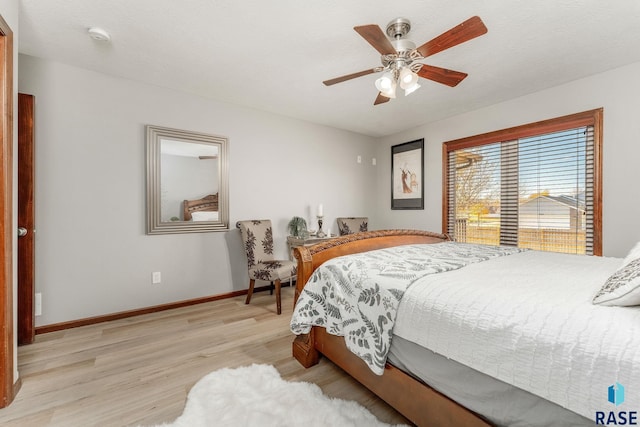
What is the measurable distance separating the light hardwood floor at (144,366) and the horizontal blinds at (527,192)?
9.11 feet

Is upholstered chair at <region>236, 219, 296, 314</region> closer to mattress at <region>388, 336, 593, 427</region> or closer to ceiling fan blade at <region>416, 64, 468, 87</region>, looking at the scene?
mattress at <region>388, 336, 593, 427</region>

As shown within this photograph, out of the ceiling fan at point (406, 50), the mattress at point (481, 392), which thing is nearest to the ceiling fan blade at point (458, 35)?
the ceiling fan at point (406, 50)

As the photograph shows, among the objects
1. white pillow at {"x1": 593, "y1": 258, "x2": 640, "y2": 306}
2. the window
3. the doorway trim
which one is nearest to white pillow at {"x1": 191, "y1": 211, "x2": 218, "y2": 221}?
the doorway trim

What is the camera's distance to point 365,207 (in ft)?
16.1

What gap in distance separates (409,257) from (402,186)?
9.82 ft

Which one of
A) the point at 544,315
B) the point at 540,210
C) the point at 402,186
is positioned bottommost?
the point at 544,315

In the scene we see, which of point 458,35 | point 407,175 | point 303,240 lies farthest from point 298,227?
point 458,35

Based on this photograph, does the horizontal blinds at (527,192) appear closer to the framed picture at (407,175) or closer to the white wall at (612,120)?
the white wall at (612,120)

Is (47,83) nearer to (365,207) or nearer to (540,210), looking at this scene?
(365,207)

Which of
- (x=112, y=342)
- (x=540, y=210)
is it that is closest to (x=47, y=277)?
(x=112, y=342)

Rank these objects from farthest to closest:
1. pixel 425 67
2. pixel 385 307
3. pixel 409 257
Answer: pixel 425 67 < pixel 409 257 < pixel 385 307

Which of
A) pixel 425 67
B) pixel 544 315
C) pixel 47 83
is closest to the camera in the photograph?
pixel 544 315

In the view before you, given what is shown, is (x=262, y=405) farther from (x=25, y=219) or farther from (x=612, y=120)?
(x=612, y=120)

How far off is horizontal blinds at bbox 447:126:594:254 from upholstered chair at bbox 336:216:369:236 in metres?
1.28
